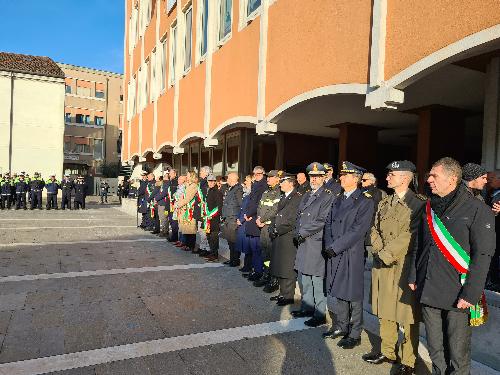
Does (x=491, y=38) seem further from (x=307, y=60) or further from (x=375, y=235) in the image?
(x=307, y=60)

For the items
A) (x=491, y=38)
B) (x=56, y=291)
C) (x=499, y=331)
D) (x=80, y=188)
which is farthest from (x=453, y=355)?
(x=80, y=188)

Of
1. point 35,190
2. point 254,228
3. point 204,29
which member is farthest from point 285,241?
point 35,190

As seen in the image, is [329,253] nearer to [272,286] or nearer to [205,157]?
[272,286]

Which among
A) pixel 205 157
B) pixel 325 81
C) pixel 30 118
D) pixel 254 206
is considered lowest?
pixel 254 206

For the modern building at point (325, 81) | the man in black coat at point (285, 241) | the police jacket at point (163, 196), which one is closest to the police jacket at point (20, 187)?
the modern building at point (325, 81)

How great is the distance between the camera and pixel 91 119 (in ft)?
160

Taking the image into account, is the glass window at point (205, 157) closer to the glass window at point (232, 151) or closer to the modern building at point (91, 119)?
the glass window at point (232, 151)

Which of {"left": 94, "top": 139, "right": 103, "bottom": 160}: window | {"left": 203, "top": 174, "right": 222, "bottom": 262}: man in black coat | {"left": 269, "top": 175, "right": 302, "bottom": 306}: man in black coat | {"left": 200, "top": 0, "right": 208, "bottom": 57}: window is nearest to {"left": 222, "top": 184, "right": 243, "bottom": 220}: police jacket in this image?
{"left": 203, "top": 174, "right": 222, "bottom": 262}: man in black coat

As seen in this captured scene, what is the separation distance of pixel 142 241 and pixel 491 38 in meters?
9.37

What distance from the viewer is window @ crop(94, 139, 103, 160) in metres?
49.1

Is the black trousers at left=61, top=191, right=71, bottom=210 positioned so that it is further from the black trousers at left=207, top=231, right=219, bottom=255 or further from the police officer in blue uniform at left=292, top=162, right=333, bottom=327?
the police officer in blue uniform at left=292, top=162, right=333, bottom=327

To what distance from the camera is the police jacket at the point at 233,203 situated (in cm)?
777

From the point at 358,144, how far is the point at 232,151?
16.0 ft

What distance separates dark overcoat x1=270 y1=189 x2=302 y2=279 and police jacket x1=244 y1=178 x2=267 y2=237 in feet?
3.62
